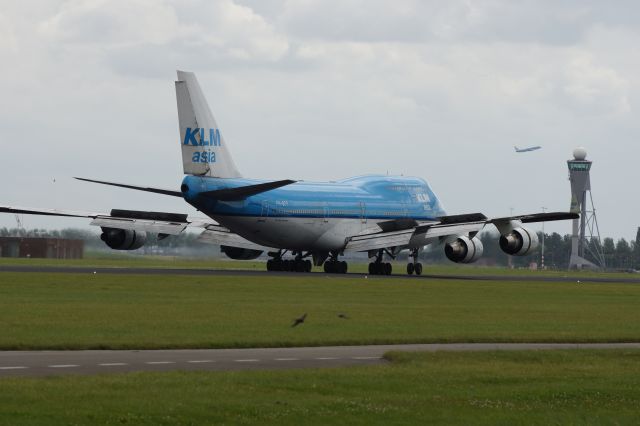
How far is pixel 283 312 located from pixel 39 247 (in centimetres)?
10671

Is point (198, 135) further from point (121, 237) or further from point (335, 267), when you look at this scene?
point (335, 267)

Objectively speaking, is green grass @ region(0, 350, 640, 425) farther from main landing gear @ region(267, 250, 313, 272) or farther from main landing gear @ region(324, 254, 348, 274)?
main landing gear @ region(324, 254, 348, 274)

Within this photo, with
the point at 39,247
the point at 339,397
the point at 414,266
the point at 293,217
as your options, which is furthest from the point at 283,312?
the point at 39,247

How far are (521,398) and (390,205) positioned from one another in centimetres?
5763

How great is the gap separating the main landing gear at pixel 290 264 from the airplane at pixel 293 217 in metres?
0.06

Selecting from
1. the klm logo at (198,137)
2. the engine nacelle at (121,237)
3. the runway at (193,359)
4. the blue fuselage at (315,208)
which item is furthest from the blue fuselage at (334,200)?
the runway at (193,359)

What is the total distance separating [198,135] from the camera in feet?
215

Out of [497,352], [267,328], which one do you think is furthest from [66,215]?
[497,352]

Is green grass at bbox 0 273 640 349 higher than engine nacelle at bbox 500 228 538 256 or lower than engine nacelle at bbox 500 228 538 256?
lower

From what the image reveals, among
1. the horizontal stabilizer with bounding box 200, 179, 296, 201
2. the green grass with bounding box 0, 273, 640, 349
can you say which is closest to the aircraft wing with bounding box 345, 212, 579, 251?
the green grass with bounding box 0, 273, 640, 349

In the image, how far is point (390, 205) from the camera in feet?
262

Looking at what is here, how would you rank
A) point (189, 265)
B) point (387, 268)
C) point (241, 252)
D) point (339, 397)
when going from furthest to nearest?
point (189, 265) → point (241, 252) → point (387, 268) → point (339, 397)

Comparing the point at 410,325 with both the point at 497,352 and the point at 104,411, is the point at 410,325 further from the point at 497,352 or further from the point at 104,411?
the point at 104,411

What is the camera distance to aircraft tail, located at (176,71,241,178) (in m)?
64.8
